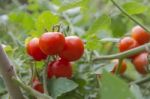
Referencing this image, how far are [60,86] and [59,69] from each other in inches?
1.3

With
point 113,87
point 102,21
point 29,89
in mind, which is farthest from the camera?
point 102,21

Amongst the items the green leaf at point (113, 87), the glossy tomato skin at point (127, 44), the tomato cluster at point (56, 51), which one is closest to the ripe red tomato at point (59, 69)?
the tomato cluster at point (56, 51)

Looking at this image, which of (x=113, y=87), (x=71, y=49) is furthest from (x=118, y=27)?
(x=113, y=87)

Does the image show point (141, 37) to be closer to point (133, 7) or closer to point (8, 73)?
point (133, 7)

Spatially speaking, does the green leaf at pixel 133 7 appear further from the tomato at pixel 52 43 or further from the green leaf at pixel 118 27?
the green leaf at pixel 118 27

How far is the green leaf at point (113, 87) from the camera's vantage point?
1.04ft

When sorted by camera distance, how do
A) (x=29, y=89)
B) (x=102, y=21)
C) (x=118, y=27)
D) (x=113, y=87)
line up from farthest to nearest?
(x=118, y=27)
(x=102, y=21)
(x=29, y=89)
(x=113, y=87)

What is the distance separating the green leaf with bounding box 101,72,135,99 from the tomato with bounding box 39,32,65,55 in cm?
21

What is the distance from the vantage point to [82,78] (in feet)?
1.86

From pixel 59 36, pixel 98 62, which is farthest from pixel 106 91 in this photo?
pixel 98 62

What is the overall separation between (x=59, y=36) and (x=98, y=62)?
0.13 metres

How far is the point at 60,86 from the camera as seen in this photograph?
508 mm

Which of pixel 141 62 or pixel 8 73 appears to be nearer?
pixel 8 73

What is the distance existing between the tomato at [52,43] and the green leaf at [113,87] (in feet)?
0.69
